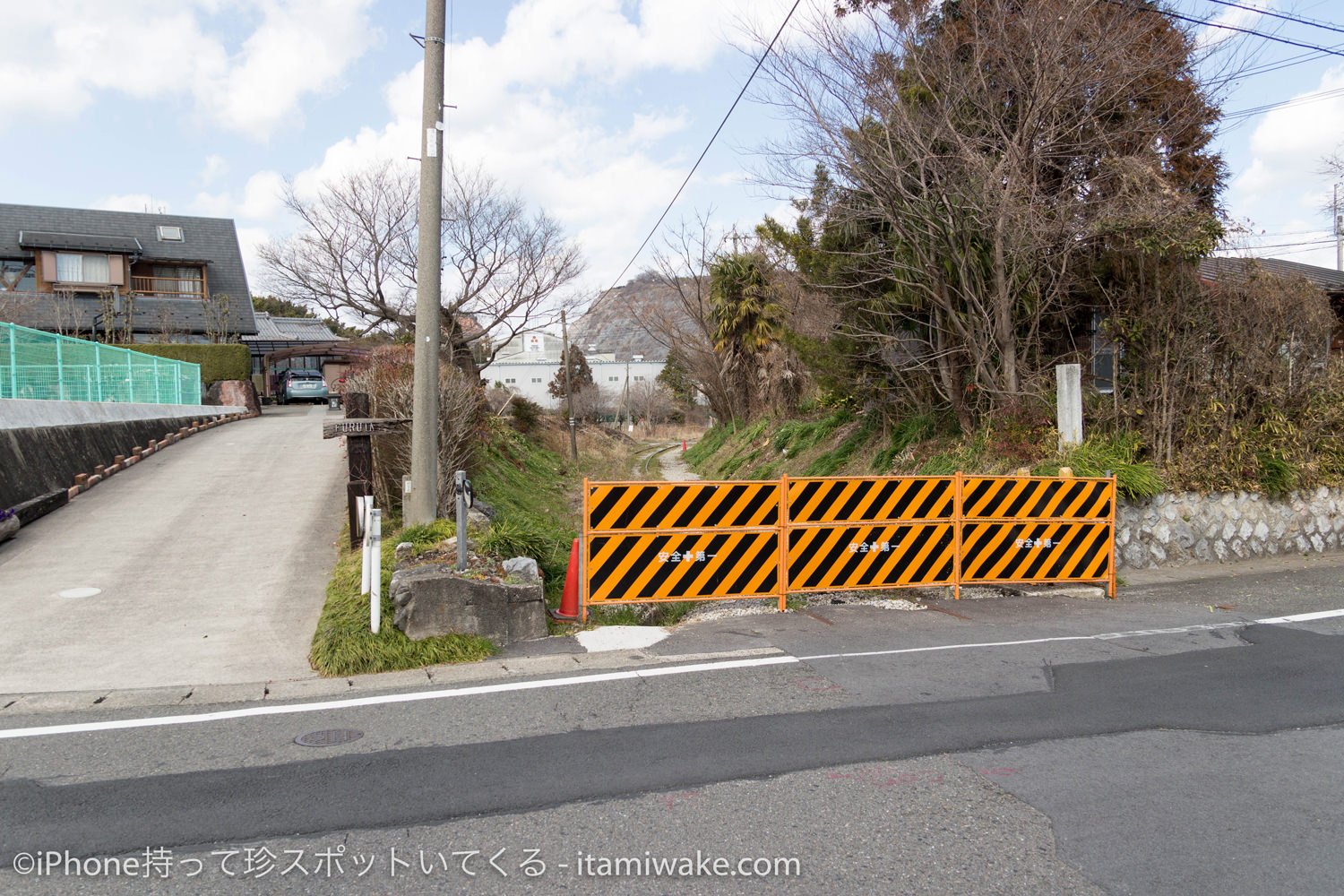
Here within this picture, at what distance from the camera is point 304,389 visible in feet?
115

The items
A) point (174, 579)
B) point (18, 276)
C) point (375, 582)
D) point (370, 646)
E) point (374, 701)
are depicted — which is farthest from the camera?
point (18, 276)

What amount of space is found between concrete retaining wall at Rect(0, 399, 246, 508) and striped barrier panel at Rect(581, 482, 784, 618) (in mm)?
8167

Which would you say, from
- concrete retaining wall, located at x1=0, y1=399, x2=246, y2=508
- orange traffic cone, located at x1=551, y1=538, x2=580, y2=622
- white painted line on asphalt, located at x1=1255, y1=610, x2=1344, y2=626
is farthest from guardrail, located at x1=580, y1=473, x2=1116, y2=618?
concrete retaining wall, located at x1=0, y1=399, x2=246, y2=508

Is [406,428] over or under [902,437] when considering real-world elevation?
over

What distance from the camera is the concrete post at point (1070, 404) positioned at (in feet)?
36.5

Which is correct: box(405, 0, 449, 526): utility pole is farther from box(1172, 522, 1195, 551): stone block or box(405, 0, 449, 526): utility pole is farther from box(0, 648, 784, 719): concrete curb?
box(1172, 522, 1195, 551): stone block

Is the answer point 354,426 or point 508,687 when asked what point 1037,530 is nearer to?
point 508,687

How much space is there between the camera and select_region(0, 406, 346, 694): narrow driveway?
6586 mm

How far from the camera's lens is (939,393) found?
568 inches

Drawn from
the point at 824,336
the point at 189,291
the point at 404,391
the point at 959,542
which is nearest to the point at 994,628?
the point at 959,542

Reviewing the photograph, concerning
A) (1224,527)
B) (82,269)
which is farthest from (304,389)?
(1224,527)

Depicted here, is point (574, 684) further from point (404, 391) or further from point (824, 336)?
point (824, 336)

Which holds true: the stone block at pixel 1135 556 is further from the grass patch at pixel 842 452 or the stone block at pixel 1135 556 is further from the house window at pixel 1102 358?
the grass patch at pixel 842 452

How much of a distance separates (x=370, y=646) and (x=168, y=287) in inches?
1589
